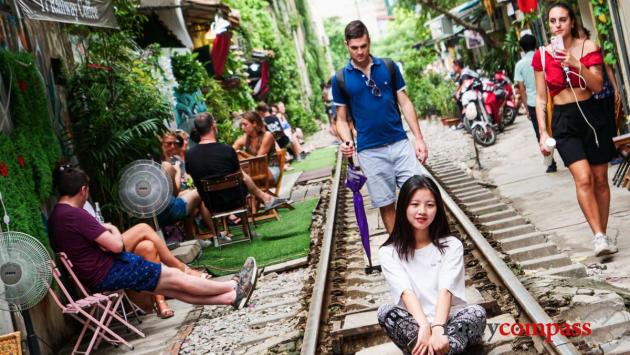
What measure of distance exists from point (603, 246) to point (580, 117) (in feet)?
3.20

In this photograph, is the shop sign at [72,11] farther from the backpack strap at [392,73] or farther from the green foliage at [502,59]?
the green foliage at [502,59]

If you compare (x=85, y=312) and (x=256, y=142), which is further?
(x=256, y=142)

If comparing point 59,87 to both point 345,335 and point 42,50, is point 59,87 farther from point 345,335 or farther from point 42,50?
point 345,335

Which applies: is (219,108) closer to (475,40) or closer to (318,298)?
(475,40)

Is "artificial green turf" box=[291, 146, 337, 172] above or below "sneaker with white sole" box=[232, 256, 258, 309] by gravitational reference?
below

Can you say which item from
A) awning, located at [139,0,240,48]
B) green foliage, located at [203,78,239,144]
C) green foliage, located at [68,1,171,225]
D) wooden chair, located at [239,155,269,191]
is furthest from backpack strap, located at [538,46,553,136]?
green foliage, located at [203,78,239,144]

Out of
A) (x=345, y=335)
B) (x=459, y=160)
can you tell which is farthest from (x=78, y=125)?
(x=459, y=160)

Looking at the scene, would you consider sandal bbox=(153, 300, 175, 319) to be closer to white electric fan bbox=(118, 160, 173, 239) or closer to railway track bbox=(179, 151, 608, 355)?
railway track bbox=(179, 151, 608, 355)

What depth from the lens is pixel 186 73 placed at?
17.6 m

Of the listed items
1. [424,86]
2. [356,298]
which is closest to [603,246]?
[356,298]

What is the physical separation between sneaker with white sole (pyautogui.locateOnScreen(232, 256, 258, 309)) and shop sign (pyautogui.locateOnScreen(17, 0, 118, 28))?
2720 millimetres

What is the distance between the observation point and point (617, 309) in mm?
4922

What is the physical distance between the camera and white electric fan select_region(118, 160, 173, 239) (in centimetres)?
889

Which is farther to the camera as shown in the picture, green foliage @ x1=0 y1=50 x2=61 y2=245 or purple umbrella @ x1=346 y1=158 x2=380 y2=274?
purple umbrella @ x1=346 y1=158 x2=380 y2=274
